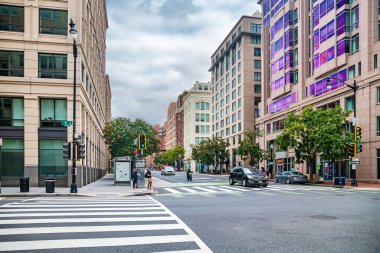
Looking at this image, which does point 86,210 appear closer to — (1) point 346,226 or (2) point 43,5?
(1) point 346,226

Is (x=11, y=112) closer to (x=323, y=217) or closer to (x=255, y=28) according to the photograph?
(x=323, y=217)

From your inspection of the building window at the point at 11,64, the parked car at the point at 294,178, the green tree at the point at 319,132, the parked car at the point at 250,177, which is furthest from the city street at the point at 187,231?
the parked car at the point at 294,178

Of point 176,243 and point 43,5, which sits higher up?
point 43,5

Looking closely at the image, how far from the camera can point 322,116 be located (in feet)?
116

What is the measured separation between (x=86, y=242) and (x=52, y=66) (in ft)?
77.0

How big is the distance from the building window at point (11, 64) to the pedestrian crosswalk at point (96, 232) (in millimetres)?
18526

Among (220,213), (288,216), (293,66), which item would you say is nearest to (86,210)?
(220,213)

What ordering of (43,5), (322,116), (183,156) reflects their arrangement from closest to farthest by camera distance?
(43,5)
(322,116)
(183,156)

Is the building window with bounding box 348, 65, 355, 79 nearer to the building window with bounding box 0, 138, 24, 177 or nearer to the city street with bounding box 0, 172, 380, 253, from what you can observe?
the city street with bounding box 0, 172, 380, 253

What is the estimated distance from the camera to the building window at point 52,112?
27812mm

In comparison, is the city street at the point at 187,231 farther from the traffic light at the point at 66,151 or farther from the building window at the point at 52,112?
the building window at the point at 52,112

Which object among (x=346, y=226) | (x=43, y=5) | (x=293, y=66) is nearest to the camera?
(x=346, y=226)

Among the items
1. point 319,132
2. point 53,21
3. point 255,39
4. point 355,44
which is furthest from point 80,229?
point 255,39

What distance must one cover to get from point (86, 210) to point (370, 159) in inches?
1292
